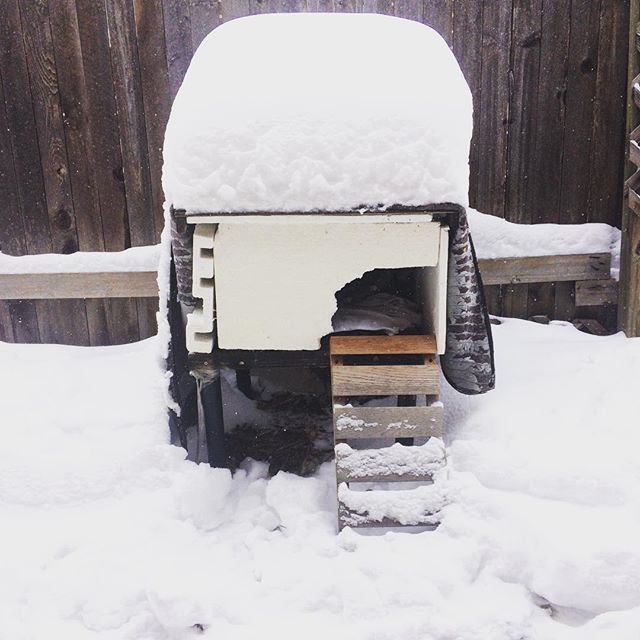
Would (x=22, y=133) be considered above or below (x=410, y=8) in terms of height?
below

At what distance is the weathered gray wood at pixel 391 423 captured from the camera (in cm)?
248

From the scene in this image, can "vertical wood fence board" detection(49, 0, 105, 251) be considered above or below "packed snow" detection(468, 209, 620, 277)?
above

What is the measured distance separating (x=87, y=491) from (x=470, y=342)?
164cm

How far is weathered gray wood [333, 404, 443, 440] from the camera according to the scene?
2477 mm

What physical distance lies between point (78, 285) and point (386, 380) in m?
2.11

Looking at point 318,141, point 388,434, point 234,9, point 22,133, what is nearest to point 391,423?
point 388,434

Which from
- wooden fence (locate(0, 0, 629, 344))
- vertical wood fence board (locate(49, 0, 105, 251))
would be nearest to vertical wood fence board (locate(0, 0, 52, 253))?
wooden fence (locate(0, 0, 629, 344))

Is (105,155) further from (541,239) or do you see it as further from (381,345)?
(541,239)

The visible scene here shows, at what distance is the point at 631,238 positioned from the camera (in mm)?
3543

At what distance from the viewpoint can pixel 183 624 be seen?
2.01m

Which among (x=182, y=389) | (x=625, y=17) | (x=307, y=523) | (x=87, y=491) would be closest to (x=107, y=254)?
(x=182, y=389)

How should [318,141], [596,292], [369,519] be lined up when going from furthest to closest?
1. [596,292]
2. [369,519]
3. [318,141]

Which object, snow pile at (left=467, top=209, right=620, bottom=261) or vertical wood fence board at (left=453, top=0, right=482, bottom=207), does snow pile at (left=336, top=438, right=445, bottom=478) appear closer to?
snow pile at (left=467, top=209, right=620, bottom=261)

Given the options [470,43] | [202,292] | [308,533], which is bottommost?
[308,533]
